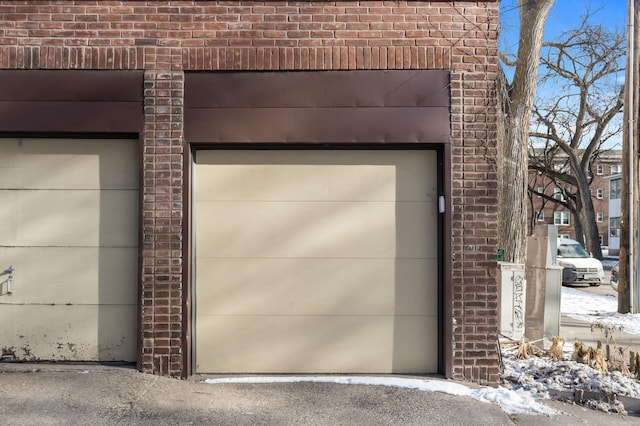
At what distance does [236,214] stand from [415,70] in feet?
8.15

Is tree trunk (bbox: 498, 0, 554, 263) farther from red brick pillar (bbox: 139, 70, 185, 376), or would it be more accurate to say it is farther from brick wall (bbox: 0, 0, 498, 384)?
red brick pillar (bbox: 139, 70, 185, 376)

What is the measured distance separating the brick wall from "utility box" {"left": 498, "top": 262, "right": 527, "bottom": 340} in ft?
8.34

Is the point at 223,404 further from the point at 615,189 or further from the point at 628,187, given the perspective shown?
the point at 615,189

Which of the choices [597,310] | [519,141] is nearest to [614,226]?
[597,310]

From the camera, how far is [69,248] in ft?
19.1

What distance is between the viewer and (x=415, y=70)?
5719 mm

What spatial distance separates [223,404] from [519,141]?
25.5 feet

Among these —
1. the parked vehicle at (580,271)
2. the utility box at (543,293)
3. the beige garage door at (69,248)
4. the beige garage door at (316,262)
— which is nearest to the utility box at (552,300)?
the utility box at (543,293)

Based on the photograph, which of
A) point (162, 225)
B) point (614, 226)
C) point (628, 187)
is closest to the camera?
point (162, 225)

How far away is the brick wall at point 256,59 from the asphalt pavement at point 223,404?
52cm

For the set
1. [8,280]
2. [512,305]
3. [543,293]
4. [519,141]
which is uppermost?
[519,141]

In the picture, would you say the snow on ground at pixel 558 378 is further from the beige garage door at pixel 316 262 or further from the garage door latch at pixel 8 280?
the garage door latch at pixel 8 280

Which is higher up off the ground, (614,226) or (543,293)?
(614,226)

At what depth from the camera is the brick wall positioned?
559 cm
